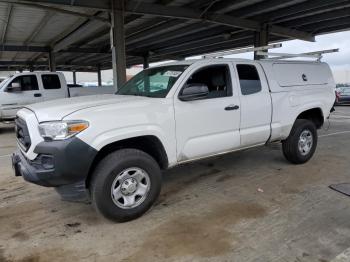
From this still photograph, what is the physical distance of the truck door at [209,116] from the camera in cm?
409

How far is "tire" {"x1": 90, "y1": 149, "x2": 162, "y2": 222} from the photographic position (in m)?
3.46

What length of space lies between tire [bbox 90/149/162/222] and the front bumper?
187 mm

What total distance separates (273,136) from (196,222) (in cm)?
233

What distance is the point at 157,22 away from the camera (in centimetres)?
1317

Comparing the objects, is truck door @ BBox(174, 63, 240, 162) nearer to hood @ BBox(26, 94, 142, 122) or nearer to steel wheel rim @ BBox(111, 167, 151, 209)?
steel wheel rim @ BBox(111, 167, 151, 209)

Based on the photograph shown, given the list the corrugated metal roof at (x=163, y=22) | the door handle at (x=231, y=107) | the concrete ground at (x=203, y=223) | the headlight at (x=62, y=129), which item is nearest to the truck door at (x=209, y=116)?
the door handle at (x=231, y=107)

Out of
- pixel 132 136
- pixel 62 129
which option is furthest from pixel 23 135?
pixel 132 136

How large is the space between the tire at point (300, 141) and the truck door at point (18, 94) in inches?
342

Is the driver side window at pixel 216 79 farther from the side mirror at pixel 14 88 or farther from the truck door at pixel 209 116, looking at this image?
the side mirror at pixel 14 88

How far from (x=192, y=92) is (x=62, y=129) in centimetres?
166

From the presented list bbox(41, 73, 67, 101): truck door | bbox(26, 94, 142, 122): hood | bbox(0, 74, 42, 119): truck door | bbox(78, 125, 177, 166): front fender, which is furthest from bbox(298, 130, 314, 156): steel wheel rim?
bbox(0, 74, 42, 119): truck door

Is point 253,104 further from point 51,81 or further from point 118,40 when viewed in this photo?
point 51,81

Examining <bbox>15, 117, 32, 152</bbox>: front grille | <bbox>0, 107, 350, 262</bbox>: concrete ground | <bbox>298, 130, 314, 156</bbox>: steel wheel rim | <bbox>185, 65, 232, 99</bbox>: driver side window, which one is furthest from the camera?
<bbox>298, 130, 314, 156</bbox>: steel wheel rim

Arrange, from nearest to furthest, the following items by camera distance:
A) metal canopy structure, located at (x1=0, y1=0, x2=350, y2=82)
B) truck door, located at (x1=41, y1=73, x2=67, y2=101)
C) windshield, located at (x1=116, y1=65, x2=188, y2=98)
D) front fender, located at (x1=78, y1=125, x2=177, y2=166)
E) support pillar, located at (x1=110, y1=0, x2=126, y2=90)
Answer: front fender, located at (x1=78, y1=125, x2=177, y2=166) < windshield, located at (x1=116, y1=65, x2=188, y2=98) < support pillar, located at (x1=110, y1=0, x2=126, y2=90) < metal canopy structure, located at (x1=0, y1=0, x2=350, y2=82) < truck door, located at (x1=41, y1=73, x2=67, y2=101)
